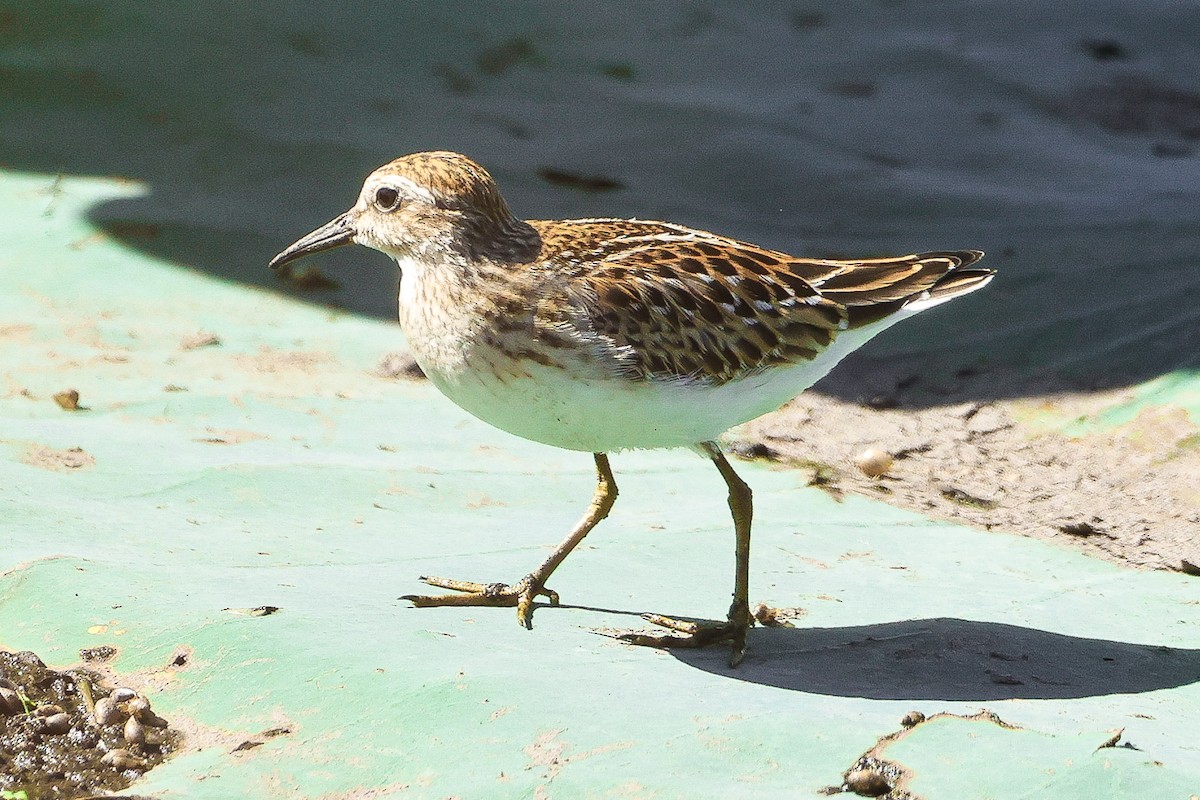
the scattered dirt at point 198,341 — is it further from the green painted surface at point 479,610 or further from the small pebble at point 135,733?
the small pebble at point 135,733

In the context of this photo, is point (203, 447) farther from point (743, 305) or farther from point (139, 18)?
point (139, 18)

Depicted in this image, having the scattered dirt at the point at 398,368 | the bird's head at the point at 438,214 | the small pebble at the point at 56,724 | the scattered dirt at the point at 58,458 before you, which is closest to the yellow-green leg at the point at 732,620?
the bird's head at the point at 438,214

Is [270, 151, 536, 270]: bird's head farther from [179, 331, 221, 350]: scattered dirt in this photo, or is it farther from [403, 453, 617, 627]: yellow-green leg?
[179, 331, 221, 350]: scattered dirt

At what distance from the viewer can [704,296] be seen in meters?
4.80

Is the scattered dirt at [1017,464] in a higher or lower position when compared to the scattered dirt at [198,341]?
higher

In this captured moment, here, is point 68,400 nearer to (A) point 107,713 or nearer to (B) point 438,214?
(B) point 438,214

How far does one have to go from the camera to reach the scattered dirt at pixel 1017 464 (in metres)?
6.21

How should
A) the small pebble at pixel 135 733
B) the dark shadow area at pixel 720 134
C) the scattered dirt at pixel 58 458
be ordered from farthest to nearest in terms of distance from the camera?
1. the dark shadow area at pixel 720 134
2. the scattered dirt at pixel 58 458
3. the small pebble at pixel 135 733

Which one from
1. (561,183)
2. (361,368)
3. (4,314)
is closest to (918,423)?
(361,368)

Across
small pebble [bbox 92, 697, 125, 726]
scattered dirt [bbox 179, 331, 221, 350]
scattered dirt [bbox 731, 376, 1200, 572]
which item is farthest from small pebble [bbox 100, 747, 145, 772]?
scattered dirt [bbox 179, 331, 221, 350]

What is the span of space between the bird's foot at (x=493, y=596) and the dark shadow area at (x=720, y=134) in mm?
3272

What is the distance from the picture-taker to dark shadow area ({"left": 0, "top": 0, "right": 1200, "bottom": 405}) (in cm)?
848

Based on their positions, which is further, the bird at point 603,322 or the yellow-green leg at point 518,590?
the yellow-green leg at point 518,590

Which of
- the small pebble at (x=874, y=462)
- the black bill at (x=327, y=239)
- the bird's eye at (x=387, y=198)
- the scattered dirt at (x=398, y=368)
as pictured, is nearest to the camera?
the bird's eye at (x=387, y=198)
